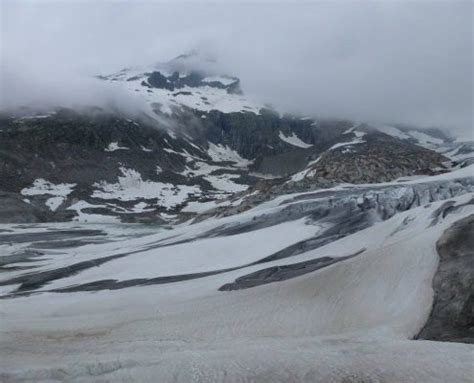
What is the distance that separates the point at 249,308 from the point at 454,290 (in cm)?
791

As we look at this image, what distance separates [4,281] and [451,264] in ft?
95.5

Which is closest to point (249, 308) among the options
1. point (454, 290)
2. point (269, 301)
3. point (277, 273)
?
point (269, 301)

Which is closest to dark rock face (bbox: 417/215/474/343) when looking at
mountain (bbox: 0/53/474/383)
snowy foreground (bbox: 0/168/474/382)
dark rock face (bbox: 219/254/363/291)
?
mountain (bbox: 0/53/474/383)

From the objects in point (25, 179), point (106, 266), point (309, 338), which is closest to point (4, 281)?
point (106, 266)

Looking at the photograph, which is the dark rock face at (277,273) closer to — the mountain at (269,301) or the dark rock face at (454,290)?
the mountain at (269,301)

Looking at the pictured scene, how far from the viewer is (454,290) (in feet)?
63.4

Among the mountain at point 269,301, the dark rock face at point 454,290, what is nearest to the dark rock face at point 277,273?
the mountain at point 269,301

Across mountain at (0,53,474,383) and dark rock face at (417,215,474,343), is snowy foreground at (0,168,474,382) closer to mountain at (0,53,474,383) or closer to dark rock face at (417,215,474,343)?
mountain at (0,53,474,383)

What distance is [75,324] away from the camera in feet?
75.2

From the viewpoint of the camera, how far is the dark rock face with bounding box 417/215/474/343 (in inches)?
682

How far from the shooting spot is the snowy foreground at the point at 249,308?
14.7m

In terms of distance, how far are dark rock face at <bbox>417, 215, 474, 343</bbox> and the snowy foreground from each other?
39cm

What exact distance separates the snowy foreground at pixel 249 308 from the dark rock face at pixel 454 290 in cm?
39

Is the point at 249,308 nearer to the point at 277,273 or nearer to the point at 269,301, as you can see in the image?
the point at 269,301
